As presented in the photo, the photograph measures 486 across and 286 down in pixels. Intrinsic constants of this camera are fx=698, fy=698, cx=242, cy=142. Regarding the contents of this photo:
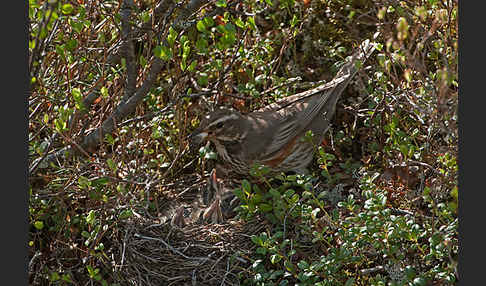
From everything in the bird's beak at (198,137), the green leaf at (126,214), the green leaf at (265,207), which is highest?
the bird's beak at (198,137)

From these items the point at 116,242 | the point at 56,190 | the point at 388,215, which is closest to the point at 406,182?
the point at 388,215

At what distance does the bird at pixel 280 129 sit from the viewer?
5480 millimetres

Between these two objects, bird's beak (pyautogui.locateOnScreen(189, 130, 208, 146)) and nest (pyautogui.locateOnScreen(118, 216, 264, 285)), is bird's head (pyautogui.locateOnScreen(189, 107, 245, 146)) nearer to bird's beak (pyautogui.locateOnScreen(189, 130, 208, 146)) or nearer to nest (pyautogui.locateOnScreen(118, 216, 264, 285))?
bird's beak (pyautogui.locateOnScreen(189, 130, 208, 146))

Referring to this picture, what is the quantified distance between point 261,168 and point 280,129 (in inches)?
19.3

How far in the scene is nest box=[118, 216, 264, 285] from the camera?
4.89 metres

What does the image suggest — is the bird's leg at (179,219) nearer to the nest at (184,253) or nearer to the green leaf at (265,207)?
the nest at (184,253)

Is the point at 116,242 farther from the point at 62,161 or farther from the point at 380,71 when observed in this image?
the point at 380,71

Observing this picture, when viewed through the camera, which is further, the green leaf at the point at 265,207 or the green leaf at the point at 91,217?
the green leaf at the point at 265,207

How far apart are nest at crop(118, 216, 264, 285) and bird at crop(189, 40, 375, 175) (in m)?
0.61


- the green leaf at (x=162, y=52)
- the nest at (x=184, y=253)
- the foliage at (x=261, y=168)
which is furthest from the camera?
the nest at (x=184, y=253)

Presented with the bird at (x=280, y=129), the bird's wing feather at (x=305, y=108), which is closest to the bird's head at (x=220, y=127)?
the bird at (x=280, y=129)

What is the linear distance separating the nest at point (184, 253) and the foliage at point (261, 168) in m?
0.09

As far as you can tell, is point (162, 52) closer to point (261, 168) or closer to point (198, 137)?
point (198, 137)

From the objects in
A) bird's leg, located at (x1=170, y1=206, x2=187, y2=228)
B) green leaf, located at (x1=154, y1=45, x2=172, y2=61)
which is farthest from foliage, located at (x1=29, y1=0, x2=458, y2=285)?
bird's leg, located at (x1=170, y1=206, x2=187, y2=228)
